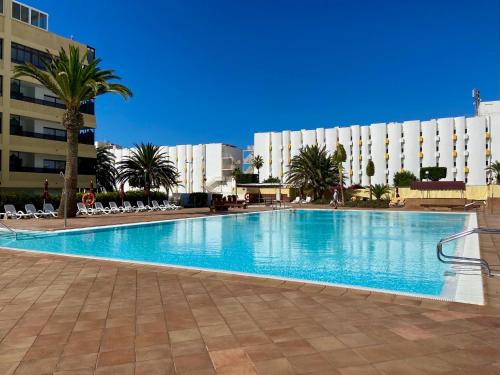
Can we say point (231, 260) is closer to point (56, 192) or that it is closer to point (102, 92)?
point (102, 92)

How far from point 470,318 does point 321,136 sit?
72.6 meters

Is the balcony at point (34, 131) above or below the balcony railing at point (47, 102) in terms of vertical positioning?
below

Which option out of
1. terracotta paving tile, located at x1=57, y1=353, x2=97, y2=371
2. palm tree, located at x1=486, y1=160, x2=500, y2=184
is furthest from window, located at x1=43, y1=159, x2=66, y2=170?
palm tree, located at x1=486, y1=160, x2=500, y2=184

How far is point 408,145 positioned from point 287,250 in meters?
64.1

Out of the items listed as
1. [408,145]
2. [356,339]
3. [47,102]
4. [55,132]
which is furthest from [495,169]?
[356,339]

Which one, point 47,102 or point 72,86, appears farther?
point 47,102

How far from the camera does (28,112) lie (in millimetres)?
33219

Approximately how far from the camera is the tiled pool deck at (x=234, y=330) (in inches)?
134

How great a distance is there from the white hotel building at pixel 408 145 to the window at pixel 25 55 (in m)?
50.7

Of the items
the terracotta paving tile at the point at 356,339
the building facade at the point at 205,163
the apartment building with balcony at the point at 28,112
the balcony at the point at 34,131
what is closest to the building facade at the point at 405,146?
the building facade at the point at 205,163

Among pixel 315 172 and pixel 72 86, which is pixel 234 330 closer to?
pixel 72 86

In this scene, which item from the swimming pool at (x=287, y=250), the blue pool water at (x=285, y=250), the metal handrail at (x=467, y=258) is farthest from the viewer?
the blue pool water at (x=285, y=250)

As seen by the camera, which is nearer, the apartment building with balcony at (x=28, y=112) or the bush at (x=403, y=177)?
the apartment building with balcony at (x=28, y=112)

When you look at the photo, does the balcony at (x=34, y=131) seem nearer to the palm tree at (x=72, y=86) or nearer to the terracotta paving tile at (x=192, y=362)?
the palm tree at (x=72, y=86)
